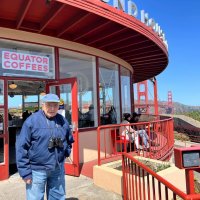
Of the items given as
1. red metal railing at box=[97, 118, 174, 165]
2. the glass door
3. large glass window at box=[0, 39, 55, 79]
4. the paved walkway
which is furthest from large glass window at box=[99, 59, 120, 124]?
the glass door

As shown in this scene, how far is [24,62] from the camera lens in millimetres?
6285

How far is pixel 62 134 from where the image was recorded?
344 cm

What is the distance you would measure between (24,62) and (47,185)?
3.46 metres

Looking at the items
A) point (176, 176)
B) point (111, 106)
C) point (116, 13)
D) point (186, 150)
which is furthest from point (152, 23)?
point (186, 150)

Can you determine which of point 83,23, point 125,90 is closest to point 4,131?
point 83,23

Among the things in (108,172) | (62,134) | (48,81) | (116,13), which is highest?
(116,13)

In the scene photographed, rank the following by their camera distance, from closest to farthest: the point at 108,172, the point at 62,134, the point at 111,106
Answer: the point at 62,134
the point at 108,172
the point at 111,106

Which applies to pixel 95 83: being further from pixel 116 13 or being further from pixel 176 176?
pixel 176 176

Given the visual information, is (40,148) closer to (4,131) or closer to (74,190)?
(74,190)

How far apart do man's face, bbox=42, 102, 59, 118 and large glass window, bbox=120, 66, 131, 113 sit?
21.7 feet

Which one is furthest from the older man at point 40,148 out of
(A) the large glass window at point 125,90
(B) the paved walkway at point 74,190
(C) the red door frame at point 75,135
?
(A) the large glass window at point 125,90

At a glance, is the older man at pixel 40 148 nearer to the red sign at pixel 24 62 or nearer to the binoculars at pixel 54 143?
the binoculars at pixel 54 143

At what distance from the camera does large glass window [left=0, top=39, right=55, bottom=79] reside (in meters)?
6.03

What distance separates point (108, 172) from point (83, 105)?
2.84 metres
